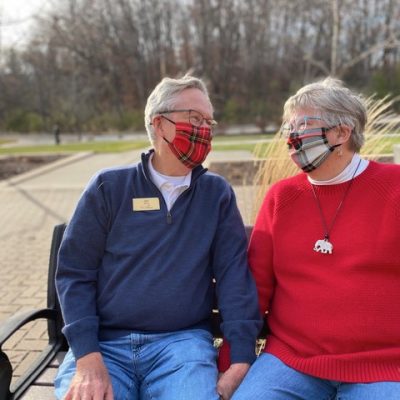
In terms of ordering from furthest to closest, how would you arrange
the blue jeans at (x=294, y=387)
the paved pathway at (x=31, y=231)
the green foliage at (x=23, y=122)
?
the green foliage at (x=23, y=122) < the paved pathway at (x=31, y=231) < the blue jeans at (x=294, y=387)

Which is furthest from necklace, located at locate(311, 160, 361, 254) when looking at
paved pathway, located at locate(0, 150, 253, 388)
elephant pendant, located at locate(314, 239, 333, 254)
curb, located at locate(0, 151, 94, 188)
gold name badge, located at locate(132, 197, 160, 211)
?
curb, located at locate(0, 151, 94, 188)

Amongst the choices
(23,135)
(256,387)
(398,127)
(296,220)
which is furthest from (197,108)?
(23,135)

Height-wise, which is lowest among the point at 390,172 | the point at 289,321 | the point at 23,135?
the point at 23,135

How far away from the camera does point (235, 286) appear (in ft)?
7.13

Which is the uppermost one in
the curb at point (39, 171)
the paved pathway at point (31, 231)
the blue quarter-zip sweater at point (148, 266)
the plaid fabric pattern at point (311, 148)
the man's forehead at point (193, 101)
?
the man's forehead at point (193, 101)

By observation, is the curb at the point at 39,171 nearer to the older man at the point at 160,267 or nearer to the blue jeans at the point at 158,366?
the older man at the point at 160,267

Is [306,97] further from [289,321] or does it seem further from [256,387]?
[256,387]

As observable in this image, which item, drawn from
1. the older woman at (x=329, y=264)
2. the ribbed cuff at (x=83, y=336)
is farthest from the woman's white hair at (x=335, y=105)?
the ribbed cuff at (x=83, y=336)

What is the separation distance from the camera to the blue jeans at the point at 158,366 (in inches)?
76.9

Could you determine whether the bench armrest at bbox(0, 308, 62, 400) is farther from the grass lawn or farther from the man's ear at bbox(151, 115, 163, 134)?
the grass lawn

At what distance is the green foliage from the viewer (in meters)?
39.2

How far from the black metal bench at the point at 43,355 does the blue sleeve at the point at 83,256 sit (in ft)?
0.80

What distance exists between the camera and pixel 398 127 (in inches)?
164

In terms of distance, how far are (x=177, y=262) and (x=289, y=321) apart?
55 cm
